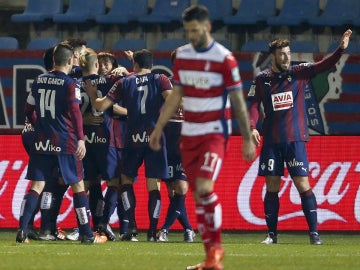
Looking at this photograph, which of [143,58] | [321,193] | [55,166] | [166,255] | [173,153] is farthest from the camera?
[321,193]

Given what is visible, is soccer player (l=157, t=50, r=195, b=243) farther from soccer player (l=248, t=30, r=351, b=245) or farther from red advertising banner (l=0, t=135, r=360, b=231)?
red advertising banner (l=0, t=135, r=360, b=231)

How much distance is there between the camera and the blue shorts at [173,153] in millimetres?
13117

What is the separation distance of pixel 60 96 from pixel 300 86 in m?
2.54

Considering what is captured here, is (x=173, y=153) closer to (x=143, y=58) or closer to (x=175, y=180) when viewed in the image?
(x=175, y=180)

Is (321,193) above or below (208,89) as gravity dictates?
below

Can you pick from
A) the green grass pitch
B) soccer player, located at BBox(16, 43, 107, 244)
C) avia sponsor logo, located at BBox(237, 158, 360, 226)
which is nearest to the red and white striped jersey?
the green grass pitch

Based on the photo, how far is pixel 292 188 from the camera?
14.5m

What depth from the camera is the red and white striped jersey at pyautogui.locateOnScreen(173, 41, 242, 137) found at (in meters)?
8.93

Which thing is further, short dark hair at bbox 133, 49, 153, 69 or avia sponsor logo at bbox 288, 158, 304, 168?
short dark hair at bbox 133, 49, 153, 69

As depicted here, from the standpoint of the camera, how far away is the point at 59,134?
1180 centimetres

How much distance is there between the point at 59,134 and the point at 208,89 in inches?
125

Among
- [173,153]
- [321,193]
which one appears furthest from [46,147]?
[321,193]

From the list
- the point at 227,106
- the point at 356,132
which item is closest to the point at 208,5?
the point at 356,132

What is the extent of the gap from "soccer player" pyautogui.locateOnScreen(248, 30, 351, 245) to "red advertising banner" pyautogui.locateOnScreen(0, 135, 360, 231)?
6.25 feet
